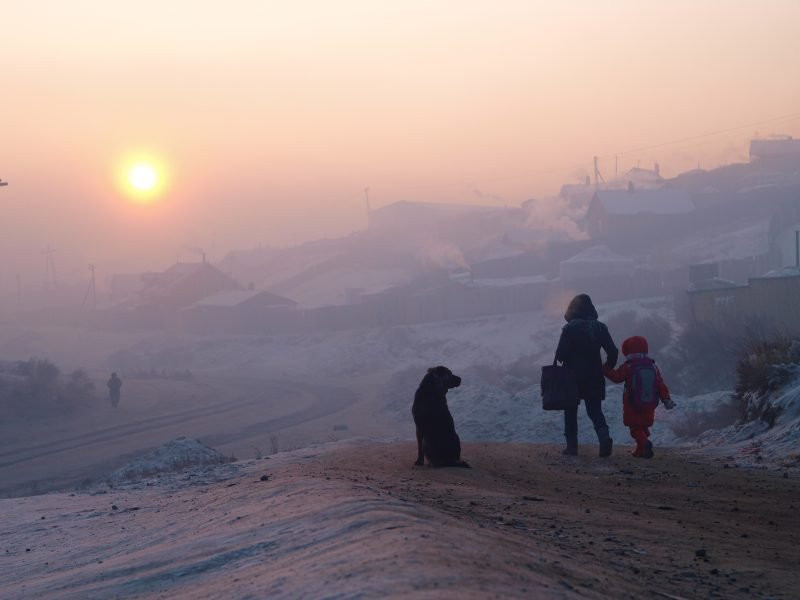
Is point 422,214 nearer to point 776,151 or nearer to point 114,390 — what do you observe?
point 776,151

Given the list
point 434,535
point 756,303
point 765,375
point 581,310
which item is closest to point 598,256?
point 756,303

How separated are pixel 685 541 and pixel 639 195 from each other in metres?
84.8

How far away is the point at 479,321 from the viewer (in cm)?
6400

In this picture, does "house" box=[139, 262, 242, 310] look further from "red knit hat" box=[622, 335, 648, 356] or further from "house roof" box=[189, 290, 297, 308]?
"red knit hat" box=[622, 335, 648, 356]

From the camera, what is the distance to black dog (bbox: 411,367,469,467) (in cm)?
1102

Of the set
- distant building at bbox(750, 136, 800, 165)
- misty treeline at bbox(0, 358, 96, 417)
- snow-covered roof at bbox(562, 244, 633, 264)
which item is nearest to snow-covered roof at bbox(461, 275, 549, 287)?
snow-covered roof at bbox(562, 244, 633, 264)

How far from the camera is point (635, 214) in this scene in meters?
85.9

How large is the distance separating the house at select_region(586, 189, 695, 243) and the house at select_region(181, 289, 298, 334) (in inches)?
1048

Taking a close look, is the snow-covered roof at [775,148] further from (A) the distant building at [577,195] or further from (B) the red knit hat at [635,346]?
(B) the red knit hat at [635,346]

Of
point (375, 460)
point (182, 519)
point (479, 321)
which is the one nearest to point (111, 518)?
point (182, 519)

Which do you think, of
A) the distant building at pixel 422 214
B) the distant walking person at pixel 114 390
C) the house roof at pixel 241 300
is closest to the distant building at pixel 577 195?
the distant building at pixel 422 214

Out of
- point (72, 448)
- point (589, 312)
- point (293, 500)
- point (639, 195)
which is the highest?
point (639, 195)

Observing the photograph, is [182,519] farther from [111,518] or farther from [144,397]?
[144,397]

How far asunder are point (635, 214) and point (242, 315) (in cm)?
3304
